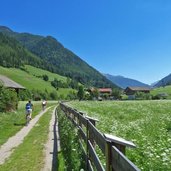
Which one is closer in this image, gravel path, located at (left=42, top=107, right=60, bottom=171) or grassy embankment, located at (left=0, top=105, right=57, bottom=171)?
gravel path, located at (left=42, top=107, right=60, bottom=171)

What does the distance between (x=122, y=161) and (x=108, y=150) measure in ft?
3.64

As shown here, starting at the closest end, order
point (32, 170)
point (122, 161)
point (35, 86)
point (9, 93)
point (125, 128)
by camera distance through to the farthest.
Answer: point (122, 161)
point (32, 170)
point (125, 128)
point (9, 93)
point (35, 86)

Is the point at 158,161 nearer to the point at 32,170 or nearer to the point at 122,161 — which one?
the point at 122,161

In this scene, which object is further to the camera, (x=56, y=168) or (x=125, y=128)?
(x=125, y=128)

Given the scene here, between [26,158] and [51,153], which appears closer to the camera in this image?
[26,158]

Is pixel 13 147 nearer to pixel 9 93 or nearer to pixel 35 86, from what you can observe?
pixel 9 93

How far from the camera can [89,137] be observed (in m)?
9.90

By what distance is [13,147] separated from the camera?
15.9 m

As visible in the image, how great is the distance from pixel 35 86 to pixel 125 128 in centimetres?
18116

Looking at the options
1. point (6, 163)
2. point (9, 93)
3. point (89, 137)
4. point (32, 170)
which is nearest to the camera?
point (89, 137)

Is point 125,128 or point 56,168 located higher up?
point 125,128

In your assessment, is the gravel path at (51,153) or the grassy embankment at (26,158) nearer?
the gravel path at (51,153)

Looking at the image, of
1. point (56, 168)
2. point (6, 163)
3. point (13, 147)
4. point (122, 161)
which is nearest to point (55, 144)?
point (13, 147)

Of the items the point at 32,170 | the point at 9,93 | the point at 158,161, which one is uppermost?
the point at 9,93
